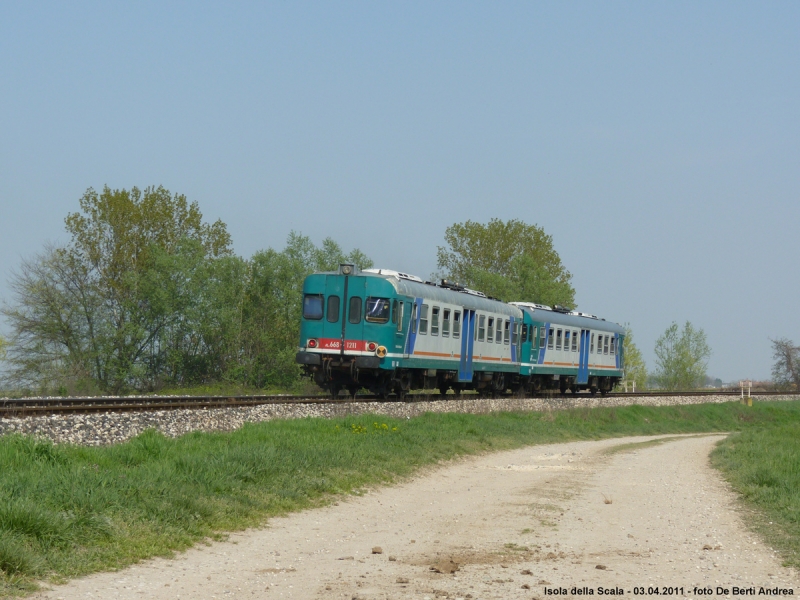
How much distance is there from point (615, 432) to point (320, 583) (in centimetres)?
2625

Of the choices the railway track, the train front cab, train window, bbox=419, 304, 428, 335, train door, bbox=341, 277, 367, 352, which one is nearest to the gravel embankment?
the railway track

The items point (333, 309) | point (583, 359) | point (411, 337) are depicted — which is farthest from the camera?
point (583, 359)

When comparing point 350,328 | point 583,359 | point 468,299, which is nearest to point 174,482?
point 350,328

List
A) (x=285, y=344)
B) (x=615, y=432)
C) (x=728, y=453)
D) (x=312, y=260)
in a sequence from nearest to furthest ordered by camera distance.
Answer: (x=728, y=453), (x=615, y=432), (x=285, y=344), (x=312, y=260)

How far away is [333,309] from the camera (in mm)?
26812

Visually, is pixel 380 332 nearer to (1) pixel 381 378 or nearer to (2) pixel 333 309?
(2) pixel 333 309

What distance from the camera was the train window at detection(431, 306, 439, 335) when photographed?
2859cm

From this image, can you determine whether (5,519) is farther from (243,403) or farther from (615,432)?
(615,432)

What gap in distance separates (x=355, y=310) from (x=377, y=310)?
0.69 m

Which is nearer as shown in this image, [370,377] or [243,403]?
[243,403]

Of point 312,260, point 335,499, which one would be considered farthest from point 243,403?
point 312,260

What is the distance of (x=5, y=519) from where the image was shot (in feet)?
26.8

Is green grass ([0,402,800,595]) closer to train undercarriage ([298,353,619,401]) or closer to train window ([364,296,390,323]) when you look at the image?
train window ([364,296,390,323])

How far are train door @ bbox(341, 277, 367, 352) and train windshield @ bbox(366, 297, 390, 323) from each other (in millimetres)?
222
